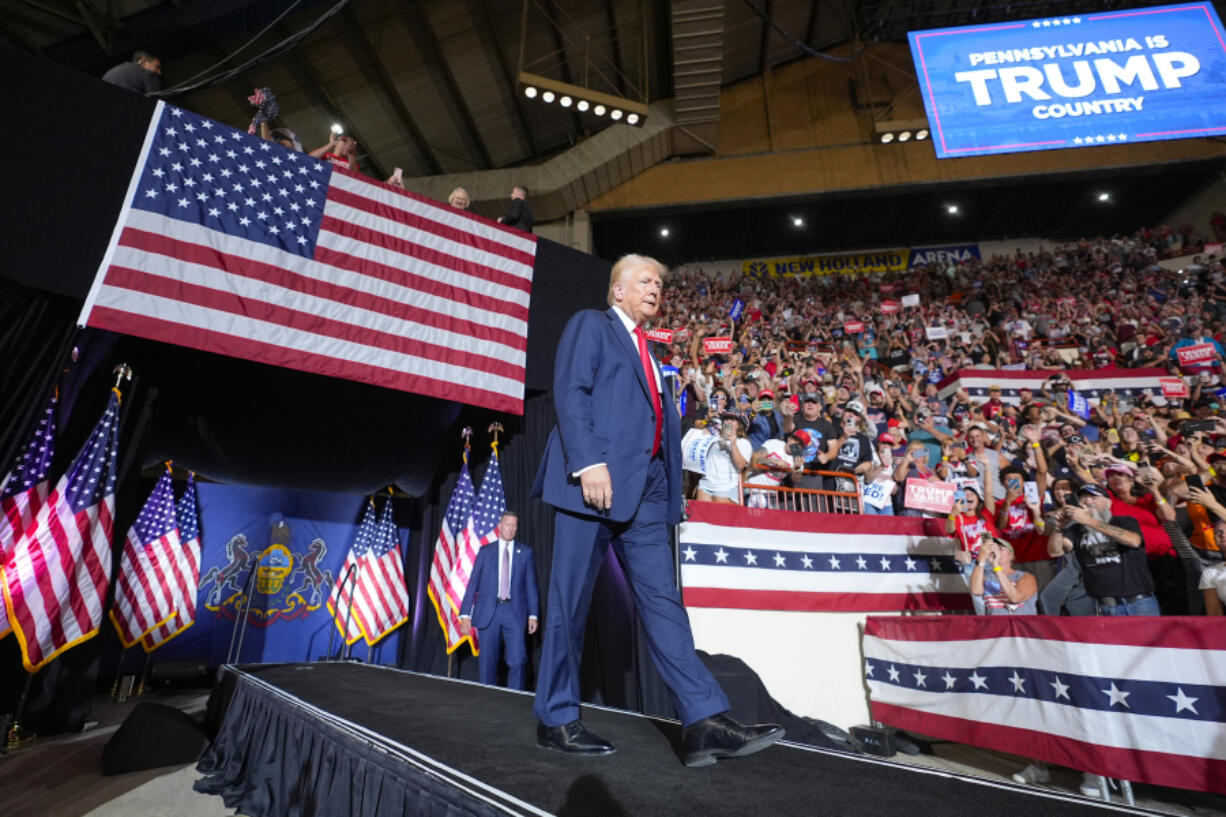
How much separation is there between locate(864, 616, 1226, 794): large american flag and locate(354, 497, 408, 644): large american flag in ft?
17.5

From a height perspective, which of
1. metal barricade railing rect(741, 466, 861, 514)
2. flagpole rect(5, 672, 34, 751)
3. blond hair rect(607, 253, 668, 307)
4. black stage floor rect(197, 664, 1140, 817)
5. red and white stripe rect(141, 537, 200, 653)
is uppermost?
blond hair rect(607, 253, 668, 307)

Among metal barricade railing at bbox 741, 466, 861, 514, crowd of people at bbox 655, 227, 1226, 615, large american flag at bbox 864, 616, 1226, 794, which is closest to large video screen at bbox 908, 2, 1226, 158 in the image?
crowd of people at bbox 655, 227, 1226, 615

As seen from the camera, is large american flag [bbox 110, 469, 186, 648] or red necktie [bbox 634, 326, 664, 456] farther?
large american flag [bbox 110, 469, 186, 648]

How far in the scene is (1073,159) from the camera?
530 inches

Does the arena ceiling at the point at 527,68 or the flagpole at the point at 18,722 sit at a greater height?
the arena ceiling at the point at 527,68

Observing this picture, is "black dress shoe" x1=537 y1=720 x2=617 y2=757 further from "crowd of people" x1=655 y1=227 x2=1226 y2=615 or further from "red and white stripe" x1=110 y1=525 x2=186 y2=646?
"red and white stripe" x1=110 y1=525 x2=186 y2=646

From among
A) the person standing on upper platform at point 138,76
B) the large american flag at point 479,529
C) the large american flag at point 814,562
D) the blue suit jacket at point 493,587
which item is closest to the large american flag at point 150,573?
the large american flag at point 479,529

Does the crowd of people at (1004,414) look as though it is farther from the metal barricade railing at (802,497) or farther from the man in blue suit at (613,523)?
the man in blue suit at (613,523)

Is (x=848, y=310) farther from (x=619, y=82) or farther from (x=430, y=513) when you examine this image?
(x=430, y=513)

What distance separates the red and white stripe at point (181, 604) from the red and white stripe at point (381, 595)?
1592 millimetres

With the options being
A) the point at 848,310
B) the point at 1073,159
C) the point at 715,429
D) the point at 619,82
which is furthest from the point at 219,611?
the point at 1073,159

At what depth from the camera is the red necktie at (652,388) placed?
1906 mm

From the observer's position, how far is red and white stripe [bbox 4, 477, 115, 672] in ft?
11.0

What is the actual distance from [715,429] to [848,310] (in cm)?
872
